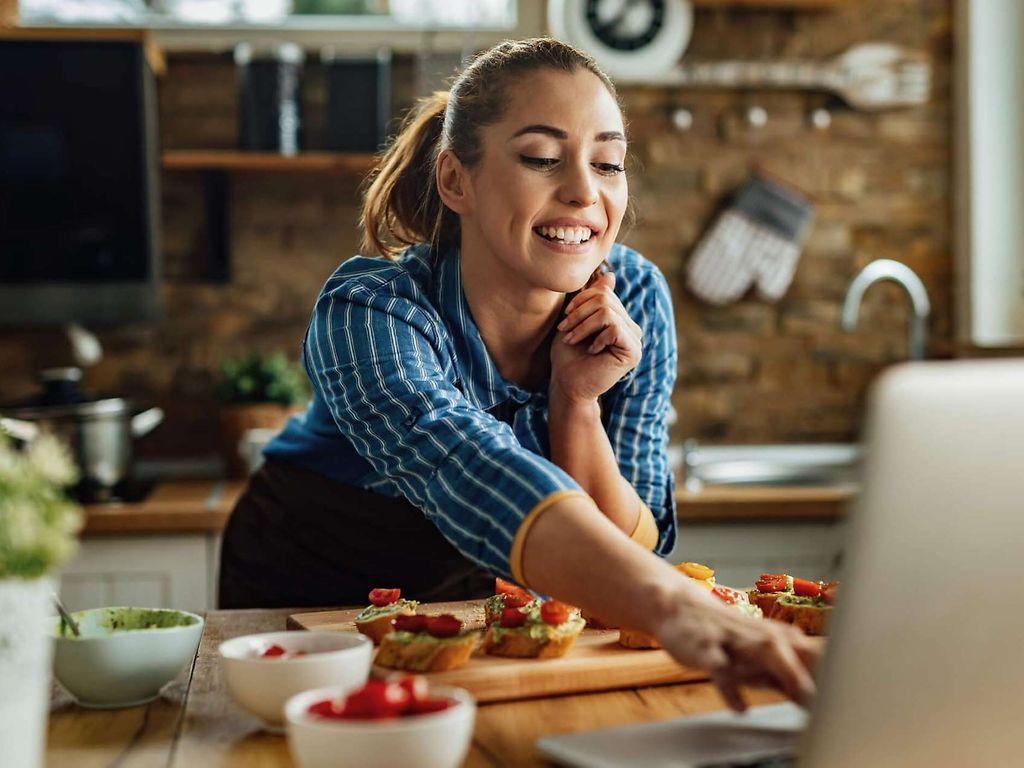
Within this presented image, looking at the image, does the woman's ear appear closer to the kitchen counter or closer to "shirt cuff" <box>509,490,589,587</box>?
"shirt cuff" <box>509,490,589,587</box>

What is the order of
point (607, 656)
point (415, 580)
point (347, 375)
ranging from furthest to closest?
point (415, 580)
point (347, 375)
point (607, 656)

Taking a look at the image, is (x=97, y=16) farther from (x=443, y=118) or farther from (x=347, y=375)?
(x=347, y=375)

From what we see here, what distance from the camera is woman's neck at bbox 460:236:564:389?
1.62m

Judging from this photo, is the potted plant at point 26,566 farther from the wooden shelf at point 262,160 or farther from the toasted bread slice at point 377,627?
the wooden shelf at point 262,160

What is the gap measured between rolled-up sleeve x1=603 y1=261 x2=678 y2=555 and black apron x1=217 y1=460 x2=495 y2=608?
252mm

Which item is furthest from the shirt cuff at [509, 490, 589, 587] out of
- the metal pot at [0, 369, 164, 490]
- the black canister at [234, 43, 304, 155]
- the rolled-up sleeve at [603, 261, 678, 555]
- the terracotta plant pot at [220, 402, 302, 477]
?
the black canister at [234, 43, 304, 155]

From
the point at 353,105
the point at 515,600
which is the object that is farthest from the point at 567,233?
the point at 353,105

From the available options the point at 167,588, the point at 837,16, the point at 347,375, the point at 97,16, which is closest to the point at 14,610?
the point at 347,375

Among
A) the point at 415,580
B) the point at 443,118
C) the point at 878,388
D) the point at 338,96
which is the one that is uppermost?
the point at 338,96

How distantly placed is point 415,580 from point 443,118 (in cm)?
65

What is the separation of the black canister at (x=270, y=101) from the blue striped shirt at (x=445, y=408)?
1338 mm

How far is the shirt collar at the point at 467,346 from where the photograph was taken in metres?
1.61

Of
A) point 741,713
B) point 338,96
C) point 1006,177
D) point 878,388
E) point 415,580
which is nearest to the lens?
point 878,388

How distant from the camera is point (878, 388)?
2.20 ft
